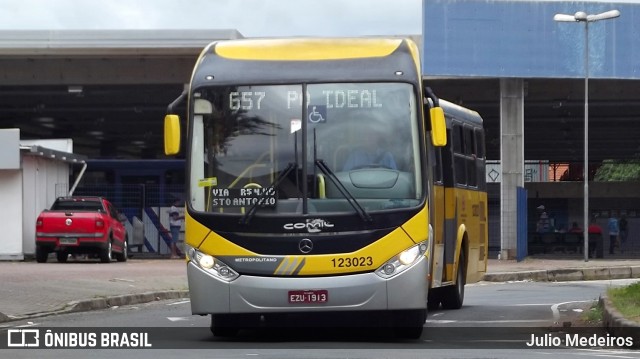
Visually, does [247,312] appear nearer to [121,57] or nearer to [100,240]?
[100,240]

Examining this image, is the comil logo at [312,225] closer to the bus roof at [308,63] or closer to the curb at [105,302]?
the bus roof at [308,63]

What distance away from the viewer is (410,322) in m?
14.1

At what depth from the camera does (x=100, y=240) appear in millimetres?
33938

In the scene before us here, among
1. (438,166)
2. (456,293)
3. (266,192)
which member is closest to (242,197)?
(266,192)

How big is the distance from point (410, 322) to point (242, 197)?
222 cm

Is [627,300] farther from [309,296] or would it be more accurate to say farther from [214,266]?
[214,266]

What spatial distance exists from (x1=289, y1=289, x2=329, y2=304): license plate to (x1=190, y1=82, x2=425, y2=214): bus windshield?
0.84 meters

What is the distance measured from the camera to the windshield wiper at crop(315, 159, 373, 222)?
1346 centimetres

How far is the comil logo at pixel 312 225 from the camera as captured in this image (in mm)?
13453

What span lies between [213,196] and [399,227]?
1944mm

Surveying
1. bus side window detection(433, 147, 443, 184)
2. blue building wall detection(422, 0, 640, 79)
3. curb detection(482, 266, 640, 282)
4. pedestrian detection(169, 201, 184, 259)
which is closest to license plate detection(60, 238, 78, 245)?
pedestrian detection(169, 201, 184, 259)

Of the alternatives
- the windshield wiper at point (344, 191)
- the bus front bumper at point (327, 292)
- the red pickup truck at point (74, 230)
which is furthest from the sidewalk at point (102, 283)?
the windshield wiper at point (344, 191)

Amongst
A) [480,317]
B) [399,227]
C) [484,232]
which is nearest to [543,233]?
[484,232]

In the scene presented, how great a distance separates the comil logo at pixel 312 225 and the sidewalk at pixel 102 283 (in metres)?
5.37
